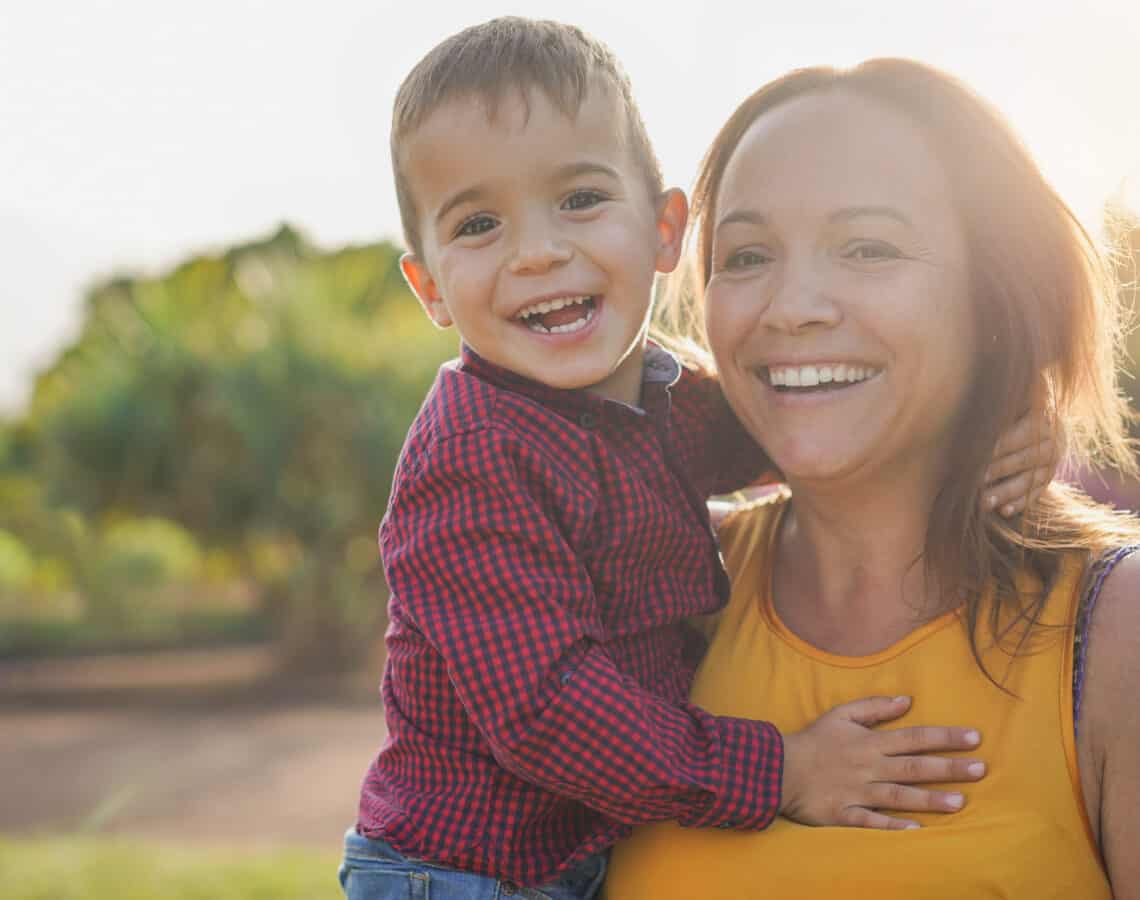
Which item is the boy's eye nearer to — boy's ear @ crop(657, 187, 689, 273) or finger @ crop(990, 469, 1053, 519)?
boy's ear @ crop(657, 187, 689, 273)

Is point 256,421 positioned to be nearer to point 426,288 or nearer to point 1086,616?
point 426,288

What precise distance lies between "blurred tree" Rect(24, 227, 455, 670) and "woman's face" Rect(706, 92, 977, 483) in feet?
30.8

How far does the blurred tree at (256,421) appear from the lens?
11.9 meters

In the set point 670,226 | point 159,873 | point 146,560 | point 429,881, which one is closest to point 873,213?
point 670,226

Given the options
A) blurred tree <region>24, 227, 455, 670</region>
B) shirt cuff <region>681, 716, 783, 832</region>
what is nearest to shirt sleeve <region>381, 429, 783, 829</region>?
shirt cuff <region>681, 716, 783, 832</region>

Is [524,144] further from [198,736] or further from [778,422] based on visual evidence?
[198,736]

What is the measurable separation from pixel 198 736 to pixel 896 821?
A: 10153mm

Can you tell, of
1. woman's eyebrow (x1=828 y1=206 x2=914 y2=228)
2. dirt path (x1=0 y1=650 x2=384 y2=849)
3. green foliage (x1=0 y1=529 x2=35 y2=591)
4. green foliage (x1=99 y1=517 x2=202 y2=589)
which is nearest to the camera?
woman's eyebrow (x1=828 y1=206 x2=914 y2=228)

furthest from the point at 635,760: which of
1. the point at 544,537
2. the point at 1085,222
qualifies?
the point at 1085,222

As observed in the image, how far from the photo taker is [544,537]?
6.66 ft

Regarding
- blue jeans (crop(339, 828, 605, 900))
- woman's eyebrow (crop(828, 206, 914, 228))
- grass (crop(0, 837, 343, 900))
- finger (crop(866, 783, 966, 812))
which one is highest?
woman's eyebrow (crop(828, 206, 914, 228))

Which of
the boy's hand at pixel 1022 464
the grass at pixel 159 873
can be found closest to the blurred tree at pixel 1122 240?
the boy's hand at pixel 1022 464

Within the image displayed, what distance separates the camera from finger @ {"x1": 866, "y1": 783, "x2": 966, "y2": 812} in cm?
192

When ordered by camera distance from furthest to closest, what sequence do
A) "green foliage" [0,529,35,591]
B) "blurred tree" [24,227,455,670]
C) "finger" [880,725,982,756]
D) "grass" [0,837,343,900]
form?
"green foliage" [0,529,35,591] < "blurred tree" [24,227,455,670] < "grass" [0,837,343,900] < "finger" [880,725,982,756]
